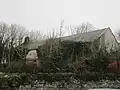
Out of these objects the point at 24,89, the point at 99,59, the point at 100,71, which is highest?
the point at 99,59

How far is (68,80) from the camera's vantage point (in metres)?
15.6

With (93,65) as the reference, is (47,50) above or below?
above

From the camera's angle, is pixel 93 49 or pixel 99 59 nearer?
pixel 99 59

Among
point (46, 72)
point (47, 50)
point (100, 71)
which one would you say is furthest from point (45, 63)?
point (100, 71)

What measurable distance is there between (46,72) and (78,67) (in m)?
3.37

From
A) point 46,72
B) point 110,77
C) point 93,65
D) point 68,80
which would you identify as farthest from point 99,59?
point 46,72

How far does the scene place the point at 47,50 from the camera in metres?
20.7

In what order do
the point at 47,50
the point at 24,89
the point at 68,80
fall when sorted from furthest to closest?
the point at 47,50
the point at 68,80
the point at 24,89

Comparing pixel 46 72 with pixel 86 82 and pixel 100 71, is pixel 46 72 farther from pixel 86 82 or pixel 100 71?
pixel 100 71

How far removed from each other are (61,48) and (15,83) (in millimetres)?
9478

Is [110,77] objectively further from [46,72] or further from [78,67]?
[46,72]

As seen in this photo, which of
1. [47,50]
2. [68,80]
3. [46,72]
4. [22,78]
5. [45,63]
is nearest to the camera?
[22,78]

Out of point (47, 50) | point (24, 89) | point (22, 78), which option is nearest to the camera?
point (24, 89)

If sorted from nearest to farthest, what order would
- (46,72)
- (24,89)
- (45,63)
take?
1. (24,89)
2. (46,72)
3. (45,63)
